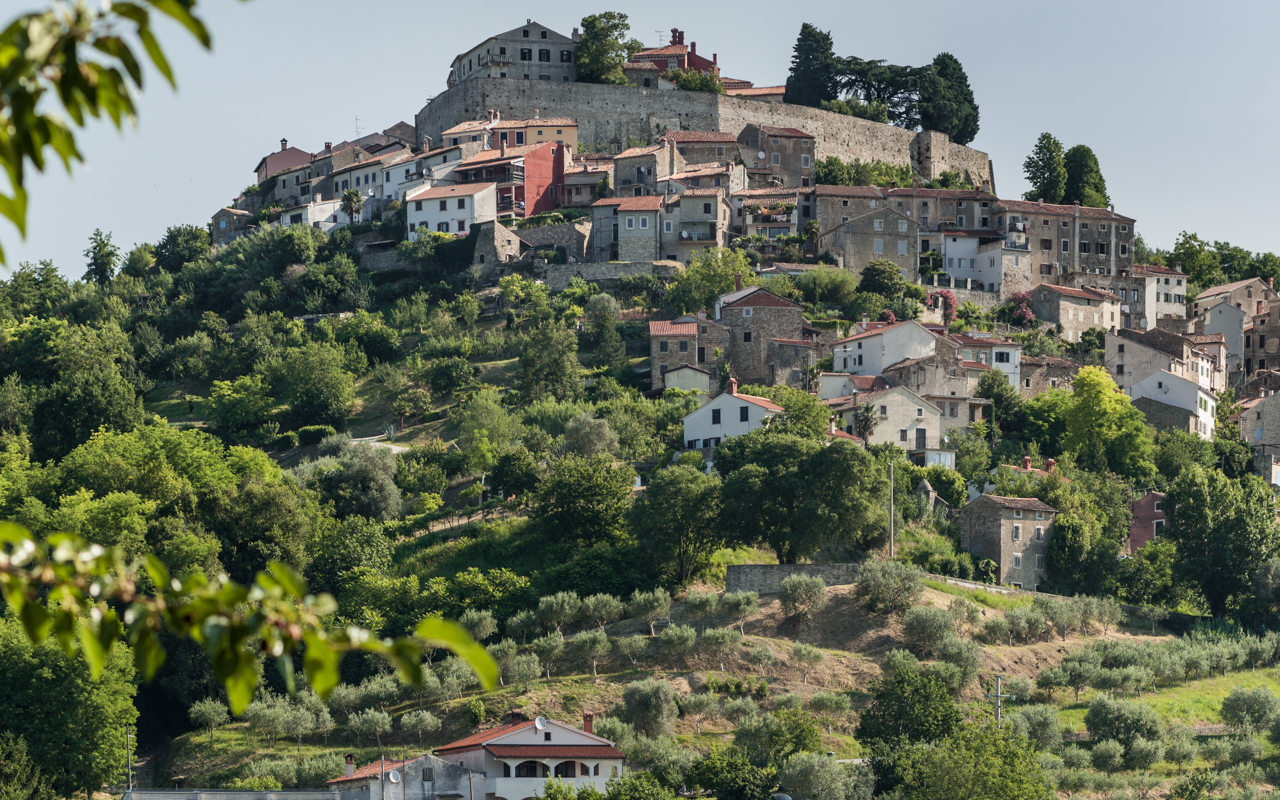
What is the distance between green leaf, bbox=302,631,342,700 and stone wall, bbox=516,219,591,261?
82.0 metres

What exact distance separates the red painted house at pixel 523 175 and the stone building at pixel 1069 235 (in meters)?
25.7

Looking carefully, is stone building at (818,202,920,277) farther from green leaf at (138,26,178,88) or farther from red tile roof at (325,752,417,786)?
green leaf at (138,26,178,88)

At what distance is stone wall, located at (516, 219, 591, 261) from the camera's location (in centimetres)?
8600

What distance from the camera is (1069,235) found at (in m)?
92.0

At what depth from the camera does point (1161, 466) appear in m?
68.5

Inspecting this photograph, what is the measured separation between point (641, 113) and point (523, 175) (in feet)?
57.0

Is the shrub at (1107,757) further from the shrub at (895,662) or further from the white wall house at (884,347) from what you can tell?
the white wall house at (884,347)

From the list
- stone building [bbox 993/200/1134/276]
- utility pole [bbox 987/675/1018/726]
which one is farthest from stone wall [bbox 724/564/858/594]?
stone building [bbox 993/200/1134/276]

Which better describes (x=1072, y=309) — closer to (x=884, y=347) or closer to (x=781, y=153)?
(x=884, y=347)

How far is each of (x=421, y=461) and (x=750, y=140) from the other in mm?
44984

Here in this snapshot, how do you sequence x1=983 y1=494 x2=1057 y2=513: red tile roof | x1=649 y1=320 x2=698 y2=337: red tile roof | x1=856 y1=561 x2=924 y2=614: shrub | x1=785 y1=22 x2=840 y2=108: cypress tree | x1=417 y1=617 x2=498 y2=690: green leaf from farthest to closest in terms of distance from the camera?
x1=785 y1=22 x2=840 y2=108: cypress tree, x1=649 y1=320 x2=698 y2=337: red tile roof, x1=983 y1=494 x2=1057 y2=513: red tile roof, x1=856 y1=561 x2=924 y2=614: shrub, x1=417 y1=617 x2=498 y2=690: green leaf

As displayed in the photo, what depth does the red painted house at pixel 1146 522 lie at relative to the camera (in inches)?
2510

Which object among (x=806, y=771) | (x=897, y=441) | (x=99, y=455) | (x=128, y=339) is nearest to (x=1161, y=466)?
(x=897, y=441)

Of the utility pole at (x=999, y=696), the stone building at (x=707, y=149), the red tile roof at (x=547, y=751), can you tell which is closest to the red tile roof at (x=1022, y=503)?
the utility pole at (x=999, y=696)
